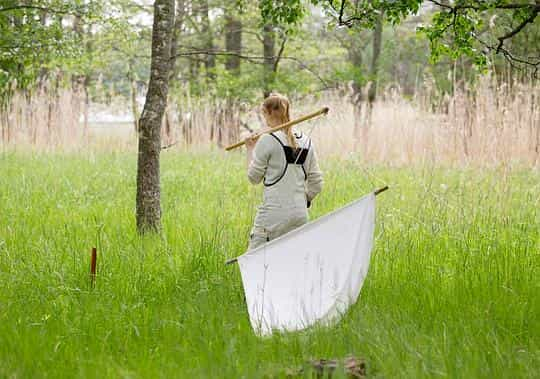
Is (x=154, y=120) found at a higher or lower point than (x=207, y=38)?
lower

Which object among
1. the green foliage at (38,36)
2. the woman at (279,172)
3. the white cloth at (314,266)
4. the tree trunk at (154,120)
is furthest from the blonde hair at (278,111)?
the green foliage at (38,36)

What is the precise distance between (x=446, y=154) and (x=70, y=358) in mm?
7257

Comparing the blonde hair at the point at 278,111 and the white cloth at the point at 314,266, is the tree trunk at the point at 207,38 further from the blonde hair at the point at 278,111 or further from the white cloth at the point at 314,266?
the white cloth at the point at 314,266

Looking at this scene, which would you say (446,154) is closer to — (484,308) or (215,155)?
(215,155)

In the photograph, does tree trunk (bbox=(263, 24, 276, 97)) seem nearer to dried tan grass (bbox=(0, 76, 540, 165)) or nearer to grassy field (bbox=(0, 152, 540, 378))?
dried tan grass (bbox=(0, 76, 540, 165))

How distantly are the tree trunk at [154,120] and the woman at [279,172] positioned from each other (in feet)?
4.37

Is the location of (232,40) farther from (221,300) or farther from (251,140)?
(221,300)

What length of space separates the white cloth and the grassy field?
0.15 m

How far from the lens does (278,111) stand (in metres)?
4.09

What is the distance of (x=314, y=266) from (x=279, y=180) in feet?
1.97

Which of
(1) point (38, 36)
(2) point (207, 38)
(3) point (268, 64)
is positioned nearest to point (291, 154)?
(1) point (38, 36)

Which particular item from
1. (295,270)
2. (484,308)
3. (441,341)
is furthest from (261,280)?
(484,308)

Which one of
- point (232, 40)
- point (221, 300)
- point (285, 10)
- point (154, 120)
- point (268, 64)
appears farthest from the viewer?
point (232, 40)

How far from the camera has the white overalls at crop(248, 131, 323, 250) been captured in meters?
4.10
